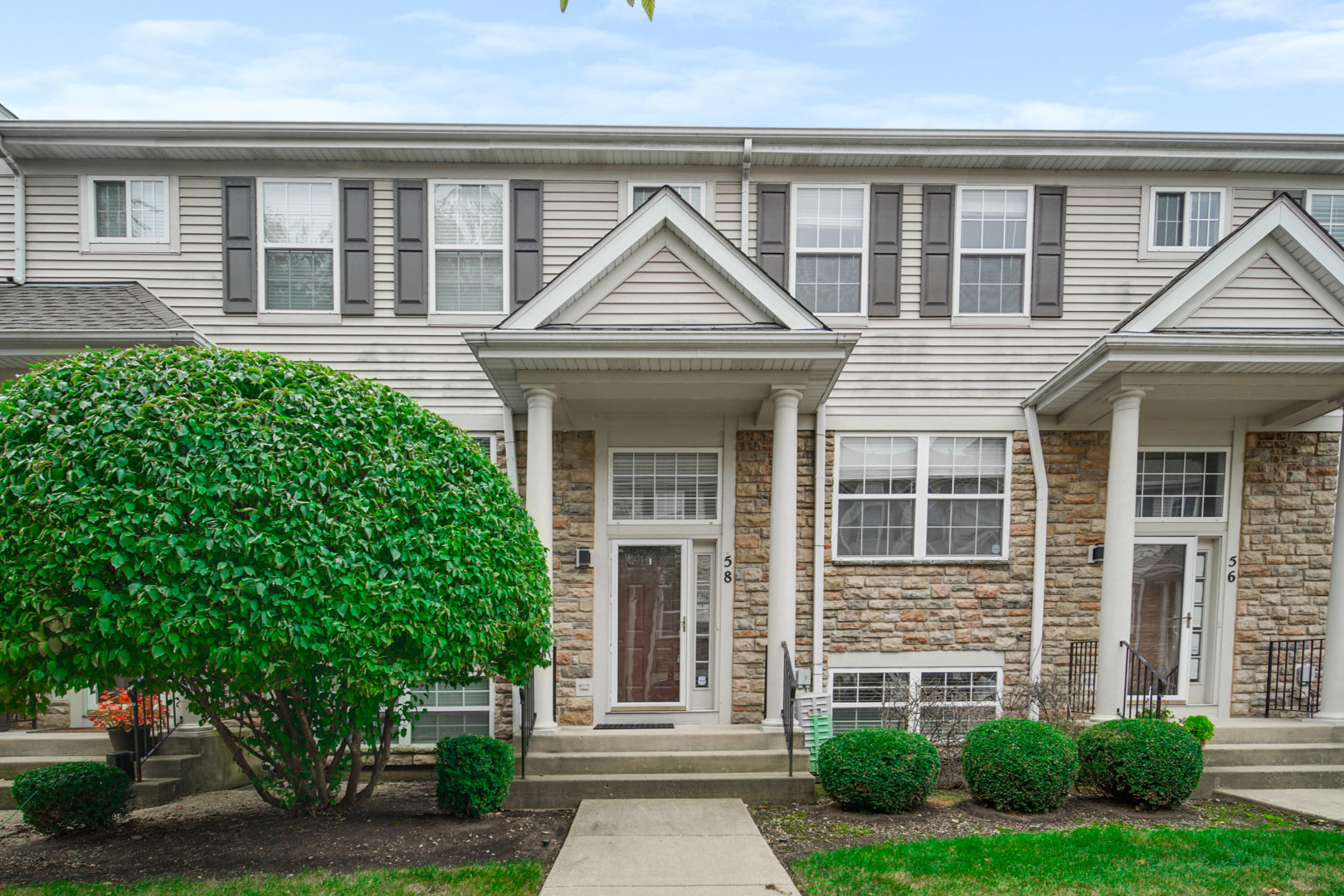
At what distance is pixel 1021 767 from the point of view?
5.64 metres

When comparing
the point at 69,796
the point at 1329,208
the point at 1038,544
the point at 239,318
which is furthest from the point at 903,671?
the point at 239,318

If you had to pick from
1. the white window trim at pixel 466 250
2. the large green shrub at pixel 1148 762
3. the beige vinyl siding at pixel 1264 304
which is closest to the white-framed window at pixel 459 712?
the white window trim at pixel 466 250

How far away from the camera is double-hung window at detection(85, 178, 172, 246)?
7.95 meters

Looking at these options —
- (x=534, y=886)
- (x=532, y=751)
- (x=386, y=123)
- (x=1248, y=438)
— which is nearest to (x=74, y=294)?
(x=386, y=123)

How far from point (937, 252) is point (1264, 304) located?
9.88 ft

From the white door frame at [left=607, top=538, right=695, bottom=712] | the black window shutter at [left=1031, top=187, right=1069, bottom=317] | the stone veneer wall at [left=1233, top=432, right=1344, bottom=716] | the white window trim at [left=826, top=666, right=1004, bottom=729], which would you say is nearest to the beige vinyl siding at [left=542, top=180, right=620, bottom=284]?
the white door frame at [left=607, top=538, right=695, bottom=712]

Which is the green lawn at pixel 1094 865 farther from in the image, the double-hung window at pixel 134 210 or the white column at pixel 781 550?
the double-hung window at pixel 134 210

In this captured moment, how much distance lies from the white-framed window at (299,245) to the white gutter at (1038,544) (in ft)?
25.7

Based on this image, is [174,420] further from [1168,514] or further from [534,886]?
[1168,514]

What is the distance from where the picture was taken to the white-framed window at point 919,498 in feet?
26.0

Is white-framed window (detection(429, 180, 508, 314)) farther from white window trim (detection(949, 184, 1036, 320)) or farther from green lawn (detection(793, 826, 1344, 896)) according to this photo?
green lawn (detection(793, 826, 1344, 896))

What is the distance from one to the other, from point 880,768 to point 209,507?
4978 mm

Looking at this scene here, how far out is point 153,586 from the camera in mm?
3963

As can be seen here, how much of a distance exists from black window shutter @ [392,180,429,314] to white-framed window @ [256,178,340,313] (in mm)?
676
